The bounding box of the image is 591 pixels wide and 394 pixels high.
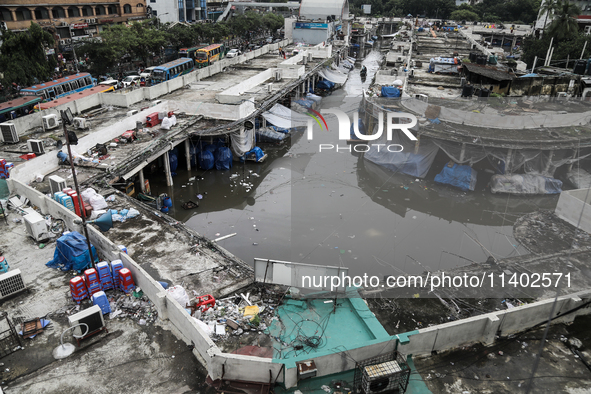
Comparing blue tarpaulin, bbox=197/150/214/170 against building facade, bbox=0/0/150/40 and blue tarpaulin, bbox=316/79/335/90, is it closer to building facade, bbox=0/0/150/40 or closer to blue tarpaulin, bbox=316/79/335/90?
blue tarpaulin, bbox=316/79/335/90

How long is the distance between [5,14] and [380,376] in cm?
4830

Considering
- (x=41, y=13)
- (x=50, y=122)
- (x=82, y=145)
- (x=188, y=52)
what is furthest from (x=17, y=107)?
(x=41, y=13)

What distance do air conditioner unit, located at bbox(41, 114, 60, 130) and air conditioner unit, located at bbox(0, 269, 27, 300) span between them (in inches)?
469

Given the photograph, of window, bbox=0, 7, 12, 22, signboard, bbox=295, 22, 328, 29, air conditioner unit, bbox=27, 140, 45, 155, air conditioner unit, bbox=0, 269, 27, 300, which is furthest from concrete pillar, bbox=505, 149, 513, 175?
window, bbox=0, 7, 12, 22

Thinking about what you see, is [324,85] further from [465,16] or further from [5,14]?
[465,16]

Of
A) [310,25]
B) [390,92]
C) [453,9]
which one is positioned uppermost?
[453,9]

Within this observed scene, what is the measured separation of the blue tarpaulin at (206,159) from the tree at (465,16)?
77310 millimetres

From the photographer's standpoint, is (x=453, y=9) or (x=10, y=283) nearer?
(x=10, y=283)

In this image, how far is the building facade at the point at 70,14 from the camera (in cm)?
3988

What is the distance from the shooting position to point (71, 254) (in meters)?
10.6

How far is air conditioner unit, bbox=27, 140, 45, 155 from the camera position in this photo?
1650 centimetres

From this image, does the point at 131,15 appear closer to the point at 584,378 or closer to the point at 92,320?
the point at 92,320

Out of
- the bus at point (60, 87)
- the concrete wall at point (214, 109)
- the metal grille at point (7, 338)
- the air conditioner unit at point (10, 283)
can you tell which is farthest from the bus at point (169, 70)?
the metal grille at point (7, 338)

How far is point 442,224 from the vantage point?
17578 mm
